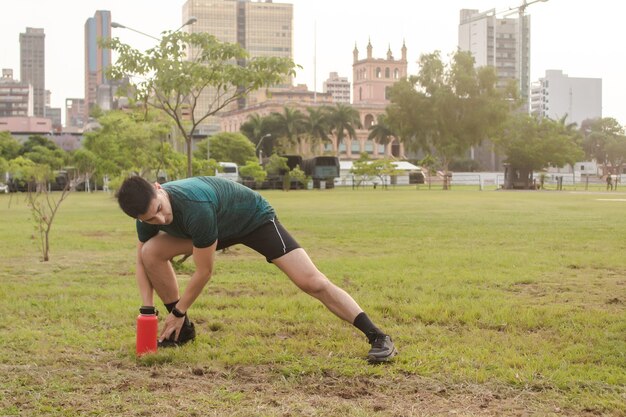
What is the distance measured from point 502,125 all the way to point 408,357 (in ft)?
226

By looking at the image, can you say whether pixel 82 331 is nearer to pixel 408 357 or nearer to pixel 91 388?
pixel 91 388

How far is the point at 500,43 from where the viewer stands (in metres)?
189

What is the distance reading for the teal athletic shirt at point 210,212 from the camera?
17.5ft

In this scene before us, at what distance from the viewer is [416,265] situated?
11414 millimetres

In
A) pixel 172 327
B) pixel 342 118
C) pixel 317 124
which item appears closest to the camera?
pixel 172 327

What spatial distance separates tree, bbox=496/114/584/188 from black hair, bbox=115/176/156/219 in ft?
216

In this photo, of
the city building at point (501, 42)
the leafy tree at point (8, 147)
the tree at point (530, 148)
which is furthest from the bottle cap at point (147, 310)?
the city building at point (501, 42)

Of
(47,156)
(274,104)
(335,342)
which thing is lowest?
(335,342)

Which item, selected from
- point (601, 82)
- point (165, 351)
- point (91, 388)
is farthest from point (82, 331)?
point (601, 82)

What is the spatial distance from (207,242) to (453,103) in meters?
67.5

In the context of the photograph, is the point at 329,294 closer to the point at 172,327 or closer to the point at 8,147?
the point at 172,327

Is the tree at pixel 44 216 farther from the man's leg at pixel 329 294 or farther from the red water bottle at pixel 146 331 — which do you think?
the man's leg at pixel 329 294

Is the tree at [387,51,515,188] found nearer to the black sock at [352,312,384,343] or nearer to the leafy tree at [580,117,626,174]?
the leafy tree at [580,117,626,174]

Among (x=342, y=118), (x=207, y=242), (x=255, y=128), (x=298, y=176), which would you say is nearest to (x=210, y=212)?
(x=207, y=242)
